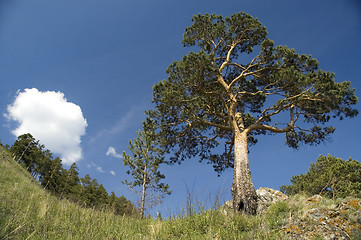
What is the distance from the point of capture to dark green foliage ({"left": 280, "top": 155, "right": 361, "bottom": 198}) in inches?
690

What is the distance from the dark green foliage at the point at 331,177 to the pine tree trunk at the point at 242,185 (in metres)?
9.00

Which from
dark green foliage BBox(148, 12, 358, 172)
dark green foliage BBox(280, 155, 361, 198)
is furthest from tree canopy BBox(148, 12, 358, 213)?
dark green foliage BBox(280, 155, 361, 198)

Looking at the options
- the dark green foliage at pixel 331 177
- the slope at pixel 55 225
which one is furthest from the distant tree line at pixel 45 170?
the slope at pixel 55 225

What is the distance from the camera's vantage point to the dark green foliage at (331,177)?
1752 centimetres

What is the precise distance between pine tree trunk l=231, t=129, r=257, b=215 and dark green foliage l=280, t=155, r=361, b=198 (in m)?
9.00

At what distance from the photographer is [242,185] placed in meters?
8.71

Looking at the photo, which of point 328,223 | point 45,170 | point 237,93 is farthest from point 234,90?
point 45,170

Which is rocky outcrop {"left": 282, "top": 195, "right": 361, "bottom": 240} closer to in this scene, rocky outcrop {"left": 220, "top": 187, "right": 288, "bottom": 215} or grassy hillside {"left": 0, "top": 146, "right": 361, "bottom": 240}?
grassy hillside {"left": 0, "top": 146, "right": 361, "bottom": 240}

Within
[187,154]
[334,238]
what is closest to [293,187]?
[187,154]

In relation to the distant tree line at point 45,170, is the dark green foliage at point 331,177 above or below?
below

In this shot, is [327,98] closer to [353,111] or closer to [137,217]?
[353,111]

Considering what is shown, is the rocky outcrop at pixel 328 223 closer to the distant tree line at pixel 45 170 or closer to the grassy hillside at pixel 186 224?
the grassy hillside at pixel 186 224

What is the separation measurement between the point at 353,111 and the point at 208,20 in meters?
8.44

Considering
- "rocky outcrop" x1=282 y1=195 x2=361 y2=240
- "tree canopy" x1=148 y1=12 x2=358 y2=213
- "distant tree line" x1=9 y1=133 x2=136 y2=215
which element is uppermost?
"distant tree line" x1=9 y1=133 x2=136 y2=215
